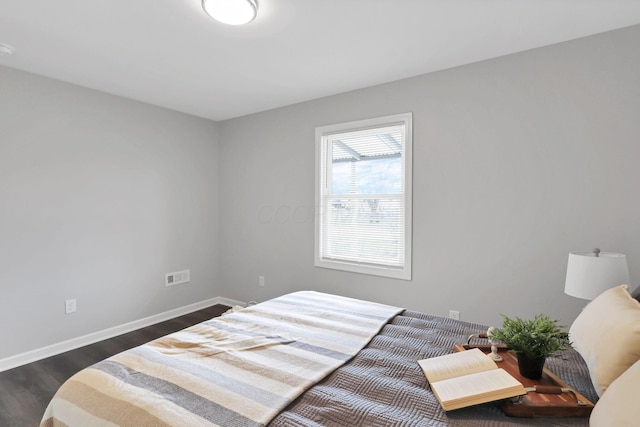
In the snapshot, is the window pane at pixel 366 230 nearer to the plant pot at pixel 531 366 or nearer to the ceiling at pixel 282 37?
the ceiling at pixel 282 37

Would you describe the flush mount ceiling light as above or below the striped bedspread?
above

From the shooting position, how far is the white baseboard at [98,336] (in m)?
2.70

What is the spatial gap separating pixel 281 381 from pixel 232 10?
1.97m

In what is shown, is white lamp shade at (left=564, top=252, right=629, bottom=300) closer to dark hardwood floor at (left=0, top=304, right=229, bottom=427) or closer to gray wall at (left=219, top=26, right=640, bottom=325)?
gray wall at (left=219, top=26, right=640, bottom=325)

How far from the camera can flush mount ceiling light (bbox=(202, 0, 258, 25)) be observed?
1.82 metres

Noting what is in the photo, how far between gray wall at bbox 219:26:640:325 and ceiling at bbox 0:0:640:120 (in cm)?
19

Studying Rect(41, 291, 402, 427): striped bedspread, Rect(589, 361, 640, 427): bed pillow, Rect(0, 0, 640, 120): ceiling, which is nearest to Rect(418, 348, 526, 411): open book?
Rect(589, 361, 640, 427): bed pillow

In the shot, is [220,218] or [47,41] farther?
[220,218]

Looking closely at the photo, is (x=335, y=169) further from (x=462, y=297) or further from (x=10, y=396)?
(x=10, y=396)

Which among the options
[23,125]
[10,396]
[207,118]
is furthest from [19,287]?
[207,118]

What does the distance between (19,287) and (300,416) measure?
298cm

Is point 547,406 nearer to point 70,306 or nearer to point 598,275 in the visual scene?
point 598,275

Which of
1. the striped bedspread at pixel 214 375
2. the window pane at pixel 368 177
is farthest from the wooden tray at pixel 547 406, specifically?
the window pane at pixel 368 177

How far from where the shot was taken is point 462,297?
8.95 ft
